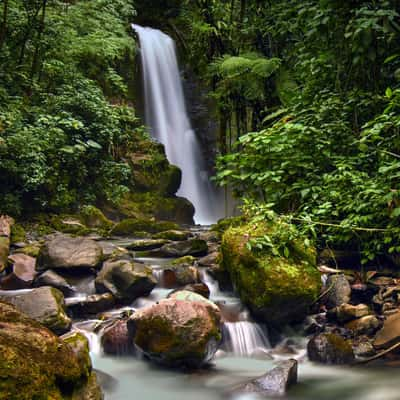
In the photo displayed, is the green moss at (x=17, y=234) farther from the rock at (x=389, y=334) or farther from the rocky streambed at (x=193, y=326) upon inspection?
the rock at (x=389, y=334)

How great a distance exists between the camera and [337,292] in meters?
5.48

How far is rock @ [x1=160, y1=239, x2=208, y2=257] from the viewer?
7438 millimetres

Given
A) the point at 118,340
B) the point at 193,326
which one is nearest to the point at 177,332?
the point at 193,326

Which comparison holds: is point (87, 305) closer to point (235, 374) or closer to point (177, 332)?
point (177, 332)

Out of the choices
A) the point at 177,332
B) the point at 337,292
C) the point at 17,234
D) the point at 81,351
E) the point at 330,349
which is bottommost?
the point at 330,349

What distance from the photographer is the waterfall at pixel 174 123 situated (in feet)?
53.4

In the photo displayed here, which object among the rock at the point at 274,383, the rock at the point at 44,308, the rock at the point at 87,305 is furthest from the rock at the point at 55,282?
the rock at the point at 274,383

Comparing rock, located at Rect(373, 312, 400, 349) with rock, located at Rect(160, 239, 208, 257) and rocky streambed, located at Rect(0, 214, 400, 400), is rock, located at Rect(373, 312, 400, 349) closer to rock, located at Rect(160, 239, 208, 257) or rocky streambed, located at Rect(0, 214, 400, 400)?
rocky streambed, located at Rect(0, 214, 400, 400)

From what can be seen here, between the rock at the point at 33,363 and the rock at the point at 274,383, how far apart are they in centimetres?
150

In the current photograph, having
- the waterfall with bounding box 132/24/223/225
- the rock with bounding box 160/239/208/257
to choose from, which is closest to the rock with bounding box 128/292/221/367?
the rock with bounding box 160/239/208/257

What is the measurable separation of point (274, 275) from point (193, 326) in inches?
48.7

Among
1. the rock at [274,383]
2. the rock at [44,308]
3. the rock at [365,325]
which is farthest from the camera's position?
the rock at [365,325]

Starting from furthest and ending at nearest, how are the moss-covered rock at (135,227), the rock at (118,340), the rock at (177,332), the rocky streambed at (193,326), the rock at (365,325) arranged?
1. the moss-covered rock at (135,227)
2. the rock at (365,325)
3. the rock at (118,340)
4. the rock at (177,332)
5. the rocky streambed at (193,326)

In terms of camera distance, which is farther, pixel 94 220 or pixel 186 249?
pixel 94 220
